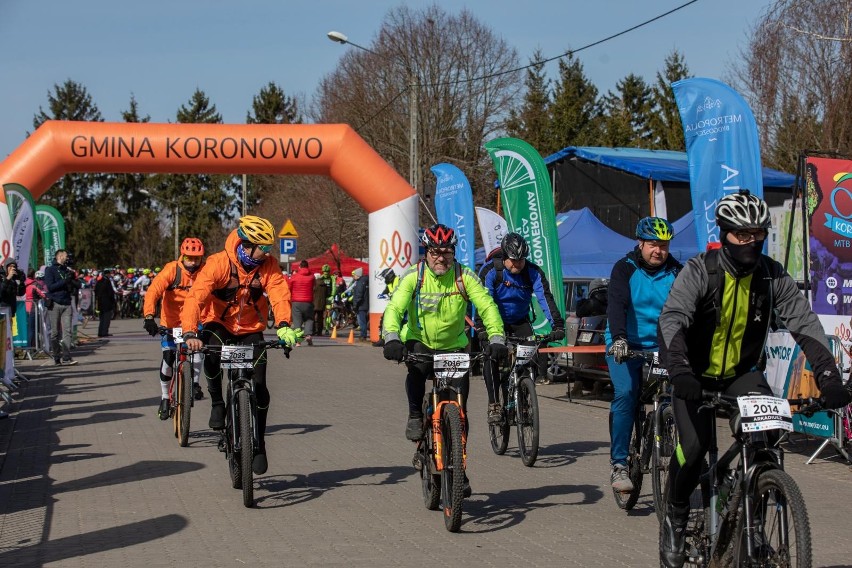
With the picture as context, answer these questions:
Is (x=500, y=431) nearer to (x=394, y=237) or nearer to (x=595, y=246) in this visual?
(x=595, y=246)

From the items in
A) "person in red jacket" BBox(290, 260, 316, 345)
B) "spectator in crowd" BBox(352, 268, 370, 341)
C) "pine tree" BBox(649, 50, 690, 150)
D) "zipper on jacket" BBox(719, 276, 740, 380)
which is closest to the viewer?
"zipper on jacket" BBox(719, 276, 740, 380)

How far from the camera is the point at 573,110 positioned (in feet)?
209

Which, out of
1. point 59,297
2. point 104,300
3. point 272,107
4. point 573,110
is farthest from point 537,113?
point 59,297

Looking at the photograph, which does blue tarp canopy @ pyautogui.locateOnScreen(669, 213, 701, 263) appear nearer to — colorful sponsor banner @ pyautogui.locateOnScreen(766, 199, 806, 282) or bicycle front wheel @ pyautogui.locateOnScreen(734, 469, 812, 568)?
colorful sponsor banner @ pyautogui.locateOnScreen(766, 199, 806, 282)

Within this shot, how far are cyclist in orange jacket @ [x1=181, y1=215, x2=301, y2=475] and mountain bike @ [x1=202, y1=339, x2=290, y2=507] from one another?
0.34 ft

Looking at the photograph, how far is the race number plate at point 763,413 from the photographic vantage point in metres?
4.77

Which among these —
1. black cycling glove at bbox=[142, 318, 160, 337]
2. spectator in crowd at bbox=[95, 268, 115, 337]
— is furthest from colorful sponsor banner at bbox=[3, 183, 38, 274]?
black cycling glove at bbox=[142, 318, 160, 337]

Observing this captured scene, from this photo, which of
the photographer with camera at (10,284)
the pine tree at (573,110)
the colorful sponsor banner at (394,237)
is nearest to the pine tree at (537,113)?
the pine tree at (573,110)

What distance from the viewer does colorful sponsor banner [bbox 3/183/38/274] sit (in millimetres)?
20781

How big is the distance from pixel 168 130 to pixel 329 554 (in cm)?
2023

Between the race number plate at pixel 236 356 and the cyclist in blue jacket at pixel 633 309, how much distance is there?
2491 millimetres

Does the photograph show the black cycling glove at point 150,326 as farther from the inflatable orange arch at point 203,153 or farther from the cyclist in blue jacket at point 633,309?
the inflatable orange arch at point 203,153

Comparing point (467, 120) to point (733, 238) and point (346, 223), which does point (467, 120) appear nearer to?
point (346, 223)

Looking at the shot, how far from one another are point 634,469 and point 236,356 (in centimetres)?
280
